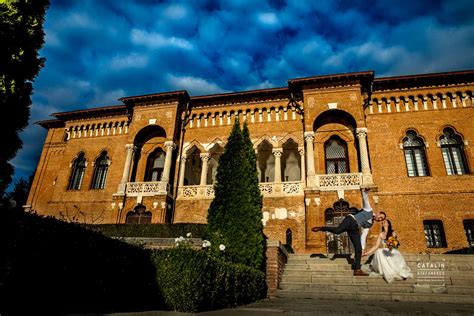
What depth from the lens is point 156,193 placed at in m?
18.8

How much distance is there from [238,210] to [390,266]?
5.15 m

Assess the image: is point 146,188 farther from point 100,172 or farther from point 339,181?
point 339,181

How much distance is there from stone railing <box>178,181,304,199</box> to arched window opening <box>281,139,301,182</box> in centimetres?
329

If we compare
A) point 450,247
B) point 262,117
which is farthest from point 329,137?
point 450,247

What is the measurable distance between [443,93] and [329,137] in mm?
7001

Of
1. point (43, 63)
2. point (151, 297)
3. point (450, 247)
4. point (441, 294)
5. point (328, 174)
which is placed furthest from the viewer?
point (328, 174)

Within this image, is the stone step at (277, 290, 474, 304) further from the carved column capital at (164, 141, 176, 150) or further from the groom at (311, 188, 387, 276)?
the carved column capital at (164, 141, 176, 150)

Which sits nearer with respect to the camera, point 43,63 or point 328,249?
point 43,63

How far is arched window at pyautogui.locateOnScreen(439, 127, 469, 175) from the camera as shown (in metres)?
16.7

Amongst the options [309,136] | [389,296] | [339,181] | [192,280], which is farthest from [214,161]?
[192,280]

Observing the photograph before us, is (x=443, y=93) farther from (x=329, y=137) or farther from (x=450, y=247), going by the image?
(x=450, y=247)

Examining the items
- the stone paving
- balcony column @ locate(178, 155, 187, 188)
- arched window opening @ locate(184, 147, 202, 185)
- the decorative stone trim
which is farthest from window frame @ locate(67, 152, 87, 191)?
the stone paving

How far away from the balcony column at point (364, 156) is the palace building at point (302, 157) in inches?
2.3

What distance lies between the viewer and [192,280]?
546cm
